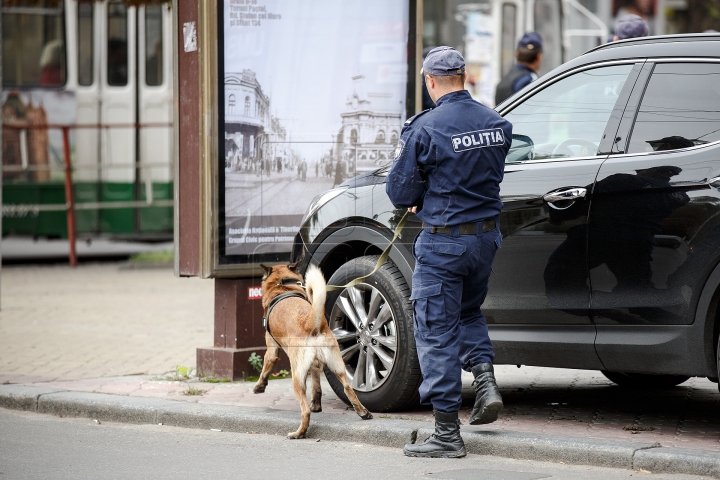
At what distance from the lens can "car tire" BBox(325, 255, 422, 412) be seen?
6262 mm

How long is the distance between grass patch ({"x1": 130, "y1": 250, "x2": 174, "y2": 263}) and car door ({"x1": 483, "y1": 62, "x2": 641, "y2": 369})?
10.0 metres

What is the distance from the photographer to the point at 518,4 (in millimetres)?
15344

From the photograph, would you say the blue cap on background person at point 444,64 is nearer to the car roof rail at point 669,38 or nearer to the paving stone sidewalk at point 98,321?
the car roof rail at point 669,38

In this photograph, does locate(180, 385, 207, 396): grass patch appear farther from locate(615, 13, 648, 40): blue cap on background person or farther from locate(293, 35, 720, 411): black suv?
locate(615, 13, 648, 40): blue cap on background person

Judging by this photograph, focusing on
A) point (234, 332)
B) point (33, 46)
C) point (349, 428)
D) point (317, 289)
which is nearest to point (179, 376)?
point (234, 332)

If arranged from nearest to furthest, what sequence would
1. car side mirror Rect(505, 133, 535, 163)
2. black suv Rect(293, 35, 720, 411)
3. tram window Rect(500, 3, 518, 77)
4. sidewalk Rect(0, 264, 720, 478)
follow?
black suv Rect(293, 35, 720, 411) < sidewalk Rect(0, 264, 720, 478) < car side mirror Rect(505, 133, 535, 163) < tram window Rect(500, 3, 518, 77)

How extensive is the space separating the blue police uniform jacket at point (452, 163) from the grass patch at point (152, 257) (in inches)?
411

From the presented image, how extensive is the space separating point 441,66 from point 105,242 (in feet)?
40.4

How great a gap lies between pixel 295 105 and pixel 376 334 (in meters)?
2.08

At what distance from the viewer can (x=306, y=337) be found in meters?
6.02

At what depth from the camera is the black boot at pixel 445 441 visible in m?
5.58

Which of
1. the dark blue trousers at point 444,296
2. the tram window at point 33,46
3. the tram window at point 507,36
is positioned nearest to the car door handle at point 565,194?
the dark blue trousers at point 444,296

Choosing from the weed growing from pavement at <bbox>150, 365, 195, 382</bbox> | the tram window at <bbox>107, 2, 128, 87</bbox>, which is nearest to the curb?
the weed growing from pavement at <bbox>150, 365, 195, 382</bbox>

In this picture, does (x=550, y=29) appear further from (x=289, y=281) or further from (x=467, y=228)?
(x=467, y=228)
